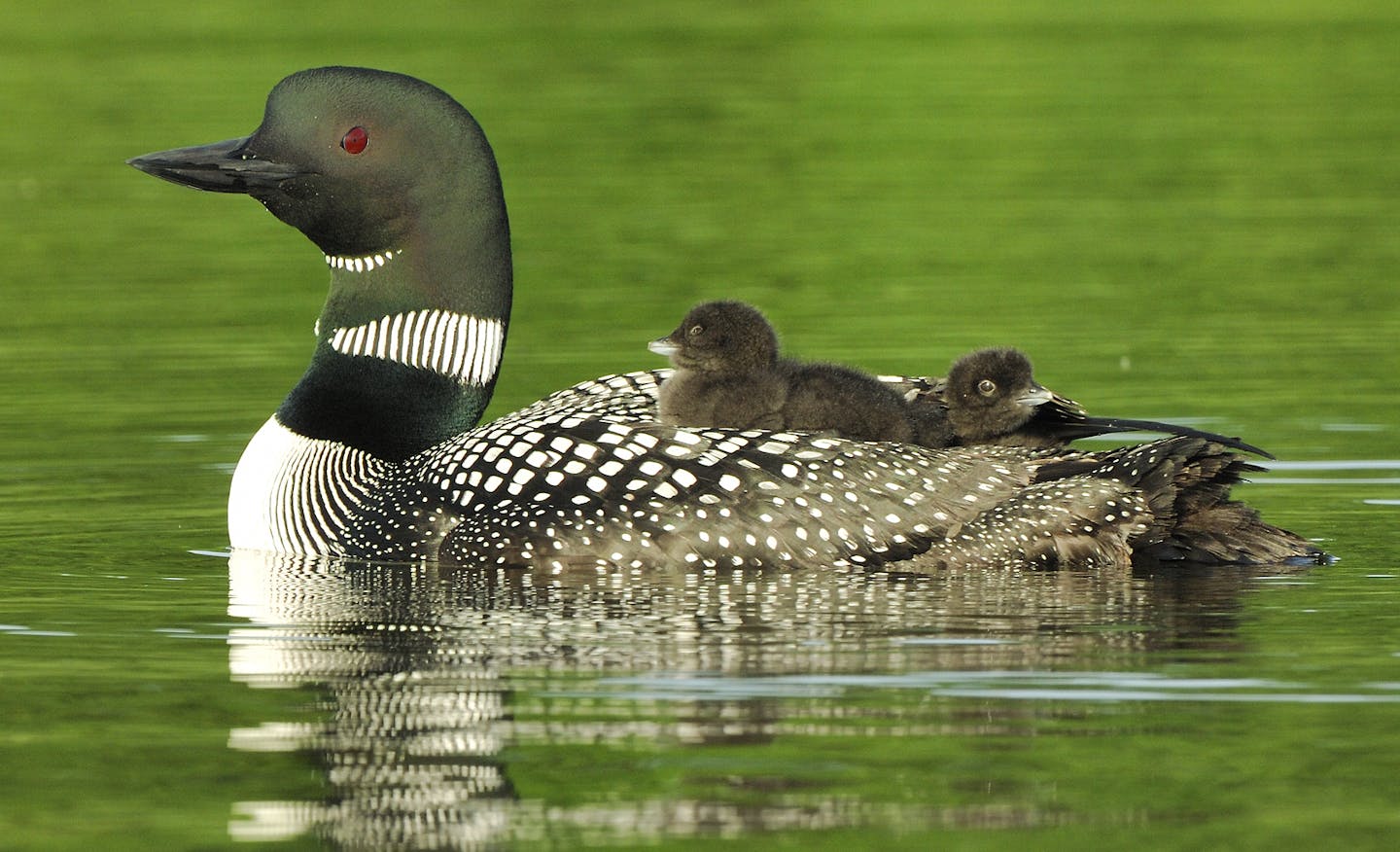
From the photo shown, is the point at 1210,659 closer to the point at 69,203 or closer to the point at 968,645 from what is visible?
the point at 968,645

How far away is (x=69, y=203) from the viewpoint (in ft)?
56.9

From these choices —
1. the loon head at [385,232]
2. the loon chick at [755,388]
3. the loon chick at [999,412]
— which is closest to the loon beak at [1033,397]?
the loon chick at [999,412]

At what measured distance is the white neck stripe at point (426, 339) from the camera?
7527 millimetres

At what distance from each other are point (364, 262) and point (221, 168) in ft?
1.60

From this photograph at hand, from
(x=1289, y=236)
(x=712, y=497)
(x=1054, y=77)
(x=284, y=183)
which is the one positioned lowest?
(x=712, y=497)

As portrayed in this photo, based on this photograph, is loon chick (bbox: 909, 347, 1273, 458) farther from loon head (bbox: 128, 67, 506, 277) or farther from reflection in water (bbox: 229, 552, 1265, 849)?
loon head (bbox: 128, 67, 506, 277)

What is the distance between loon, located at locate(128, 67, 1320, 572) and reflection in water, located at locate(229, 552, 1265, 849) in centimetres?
10

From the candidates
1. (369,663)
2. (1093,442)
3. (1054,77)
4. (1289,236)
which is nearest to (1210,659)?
(369,663)

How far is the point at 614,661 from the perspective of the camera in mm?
5773

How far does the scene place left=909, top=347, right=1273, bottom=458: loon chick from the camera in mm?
7008

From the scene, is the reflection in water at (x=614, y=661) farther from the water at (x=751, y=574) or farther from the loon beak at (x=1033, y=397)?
the loon beak at (x=1033, y=397)

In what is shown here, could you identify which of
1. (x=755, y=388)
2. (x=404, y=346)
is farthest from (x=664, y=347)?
(x=404, y=346)

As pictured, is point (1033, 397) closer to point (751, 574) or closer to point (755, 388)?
point (755, 388)

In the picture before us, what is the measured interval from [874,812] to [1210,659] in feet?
4.63
